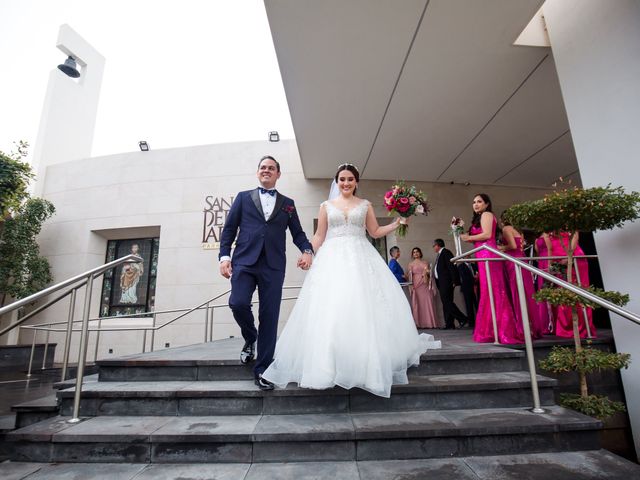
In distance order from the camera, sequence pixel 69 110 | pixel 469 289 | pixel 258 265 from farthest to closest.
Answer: pixel 69 110 → pixel 469 289 → pixel 258 265

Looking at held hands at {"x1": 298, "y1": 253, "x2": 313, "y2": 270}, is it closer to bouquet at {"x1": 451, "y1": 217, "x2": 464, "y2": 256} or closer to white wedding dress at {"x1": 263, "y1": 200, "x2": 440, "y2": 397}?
white wedding dress at {"x1": 263, "y1": 200, "x2": 440, "y2": 397}

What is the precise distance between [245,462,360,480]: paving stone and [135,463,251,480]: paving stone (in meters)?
0.08

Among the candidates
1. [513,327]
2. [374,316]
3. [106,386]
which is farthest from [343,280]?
[513,327]

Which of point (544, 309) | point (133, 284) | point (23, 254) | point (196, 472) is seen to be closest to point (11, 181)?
point (23, 254)

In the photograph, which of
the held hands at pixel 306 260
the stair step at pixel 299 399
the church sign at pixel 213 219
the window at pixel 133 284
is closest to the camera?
the stair step at pixel 299 399

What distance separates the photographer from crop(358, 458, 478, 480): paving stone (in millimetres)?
1741

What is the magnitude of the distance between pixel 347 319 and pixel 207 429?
1173mm

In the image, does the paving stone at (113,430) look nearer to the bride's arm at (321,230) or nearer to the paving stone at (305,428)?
the paving stone at (305,428)

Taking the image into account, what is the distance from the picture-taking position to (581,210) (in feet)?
8.84

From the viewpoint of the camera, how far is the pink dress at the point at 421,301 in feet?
22.4

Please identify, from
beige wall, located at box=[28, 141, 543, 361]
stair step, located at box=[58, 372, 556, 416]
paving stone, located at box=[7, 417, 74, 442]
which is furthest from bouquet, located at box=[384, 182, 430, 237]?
beige wall, located at box=[28, 141, 543, 361]

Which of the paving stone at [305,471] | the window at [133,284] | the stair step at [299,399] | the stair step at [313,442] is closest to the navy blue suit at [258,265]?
the stair step at [299,399]

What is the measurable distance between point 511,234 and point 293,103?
11.6 feet

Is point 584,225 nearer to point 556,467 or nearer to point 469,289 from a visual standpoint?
point 556,467
